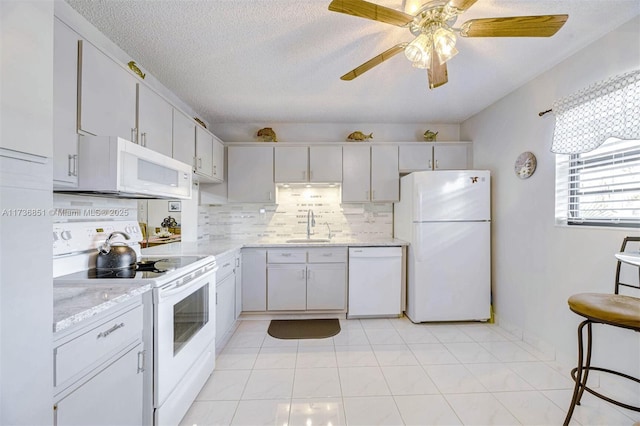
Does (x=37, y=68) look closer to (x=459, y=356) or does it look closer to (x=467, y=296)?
(x=459, y=356)

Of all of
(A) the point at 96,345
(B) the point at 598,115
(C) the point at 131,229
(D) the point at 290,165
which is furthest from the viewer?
(D) the point at 290,165

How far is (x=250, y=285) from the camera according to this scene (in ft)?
9.80

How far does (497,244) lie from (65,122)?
354 centimetres

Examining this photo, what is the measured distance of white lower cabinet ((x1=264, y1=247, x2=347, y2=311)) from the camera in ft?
9.82

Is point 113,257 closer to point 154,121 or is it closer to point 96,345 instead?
point 96,345

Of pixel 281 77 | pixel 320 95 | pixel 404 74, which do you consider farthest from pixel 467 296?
pixel 281 77

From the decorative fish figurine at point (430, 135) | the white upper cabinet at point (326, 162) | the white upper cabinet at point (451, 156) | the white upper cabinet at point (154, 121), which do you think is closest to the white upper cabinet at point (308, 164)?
the white upper cabinet at point (326, 162)

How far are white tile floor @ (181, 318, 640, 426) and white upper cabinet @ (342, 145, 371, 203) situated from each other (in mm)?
1575

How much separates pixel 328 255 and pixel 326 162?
1.12 metres

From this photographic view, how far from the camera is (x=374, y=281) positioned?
3.03 m

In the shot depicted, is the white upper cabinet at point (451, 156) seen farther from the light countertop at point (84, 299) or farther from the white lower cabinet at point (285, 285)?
the light countertop at point (84, 299)

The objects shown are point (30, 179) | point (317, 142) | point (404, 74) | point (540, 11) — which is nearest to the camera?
point (30, 179)

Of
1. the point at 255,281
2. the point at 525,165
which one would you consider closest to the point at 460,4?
the point at 525,165

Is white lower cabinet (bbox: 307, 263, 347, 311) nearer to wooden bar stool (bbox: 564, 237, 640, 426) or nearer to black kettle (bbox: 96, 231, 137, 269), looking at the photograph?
black kettle (bbox: 96, 231, 137, 269)
